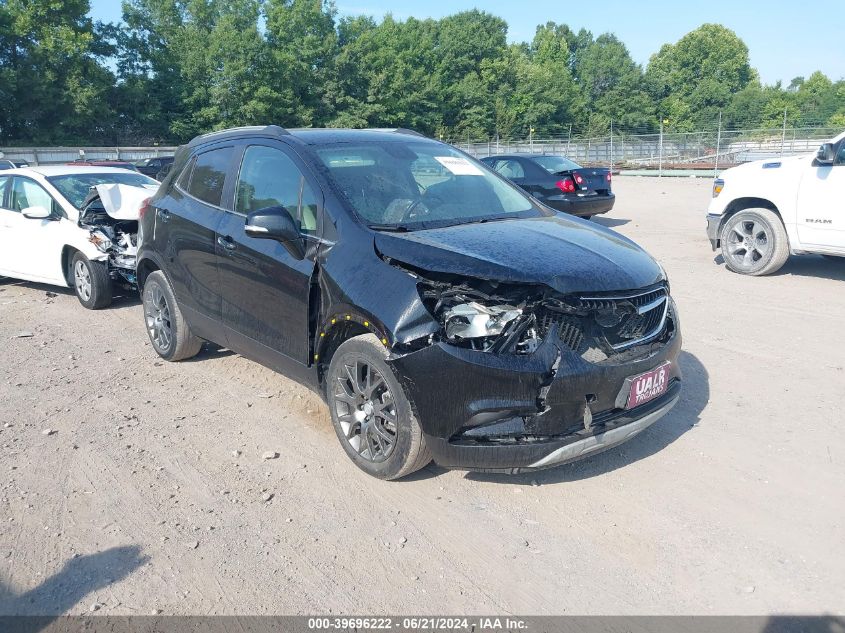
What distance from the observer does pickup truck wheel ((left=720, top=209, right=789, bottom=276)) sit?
853 cm

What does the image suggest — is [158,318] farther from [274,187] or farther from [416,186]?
[416,186]

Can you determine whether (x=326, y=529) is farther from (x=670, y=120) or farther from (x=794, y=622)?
(x=670, y=120)

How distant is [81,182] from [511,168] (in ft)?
28.4

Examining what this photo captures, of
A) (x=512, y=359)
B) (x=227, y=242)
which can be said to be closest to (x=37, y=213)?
(x=227, y=242)

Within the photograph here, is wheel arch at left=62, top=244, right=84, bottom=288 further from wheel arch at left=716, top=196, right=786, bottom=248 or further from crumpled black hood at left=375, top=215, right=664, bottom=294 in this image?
wheel arch at left=716, top=196, right=786, bottom=248

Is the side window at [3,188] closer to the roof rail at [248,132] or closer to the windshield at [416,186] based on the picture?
the roof rail at [248,132]

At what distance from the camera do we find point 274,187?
4.56m

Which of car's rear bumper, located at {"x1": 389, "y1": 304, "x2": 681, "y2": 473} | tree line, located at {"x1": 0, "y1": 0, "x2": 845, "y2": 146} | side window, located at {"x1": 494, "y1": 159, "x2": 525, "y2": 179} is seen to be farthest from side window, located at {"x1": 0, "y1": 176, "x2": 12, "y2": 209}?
tree line, located at {"x1": 0, "y1": 0, "x2": 845, "y2": 146}

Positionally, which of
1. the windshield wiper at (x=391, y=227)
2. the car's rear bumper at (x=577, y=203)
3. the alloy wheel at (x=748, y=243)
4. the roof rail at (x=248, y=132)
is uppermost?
the roof rail at (x=248, y=132)

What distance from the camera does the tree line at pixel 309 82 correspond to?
1761 inches

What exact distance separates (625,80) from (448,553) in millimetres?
81733

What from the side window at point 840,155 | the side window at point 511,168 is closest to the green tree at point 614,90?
the side window at point 511,168

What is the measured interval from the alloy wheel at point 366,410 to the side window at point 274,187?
2.95ft

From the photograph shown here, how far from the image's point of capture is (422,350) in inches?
132
